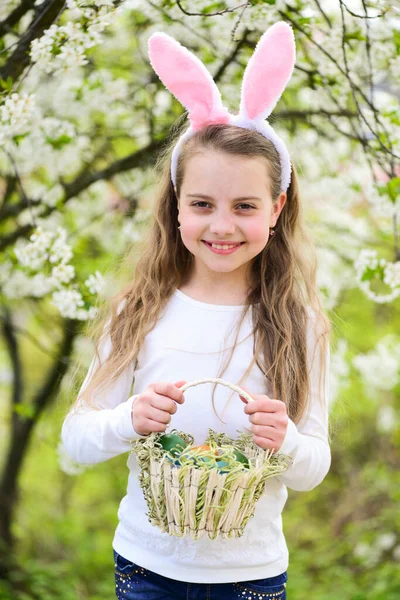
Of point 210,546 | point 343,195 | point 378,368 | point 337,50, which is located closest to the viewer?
point 210,546

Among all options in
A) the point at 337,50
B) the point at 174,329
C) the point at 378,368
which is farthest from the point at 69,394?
the point at 378,368

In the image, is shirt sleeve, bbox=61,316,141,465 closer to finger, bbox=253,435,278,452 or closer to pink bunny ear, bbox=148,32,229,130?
finger, bbox=253,435,278,452

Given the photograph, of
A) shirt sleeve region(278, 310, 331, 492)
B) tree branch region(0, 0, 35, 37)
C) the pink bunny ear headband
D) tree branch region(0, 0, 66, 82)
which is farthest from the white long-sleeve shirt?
tree branch region(0, 0, 35, 37)

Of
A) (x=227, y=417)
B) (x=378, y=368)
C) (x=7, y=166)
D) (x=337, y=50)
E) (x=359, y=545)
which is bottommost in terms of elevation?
(x=359, y=545)

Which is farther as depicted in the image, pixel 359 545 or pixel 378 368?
pixel 359 545

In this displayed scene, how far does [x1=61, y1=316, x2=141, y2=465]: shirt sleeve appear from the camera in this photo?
1811mm

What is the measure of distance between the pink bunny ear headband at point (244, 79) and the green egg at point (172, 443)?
0.80m

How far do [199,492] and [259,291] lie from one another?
0.74 meters

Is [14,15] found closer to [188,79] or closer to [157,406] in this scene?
[188,79]

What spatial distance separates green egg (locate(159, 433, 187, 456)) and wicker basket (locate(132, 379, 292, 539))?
0.8 inches

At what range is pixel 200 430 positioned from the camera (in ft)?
6.15

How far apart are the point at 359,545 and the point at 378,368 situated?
1.20 m

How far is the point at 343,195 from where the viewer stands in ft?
12.0

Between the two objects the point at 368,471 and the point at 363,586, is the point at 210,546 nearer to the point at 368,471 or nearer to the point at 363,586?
the point at 363,586
